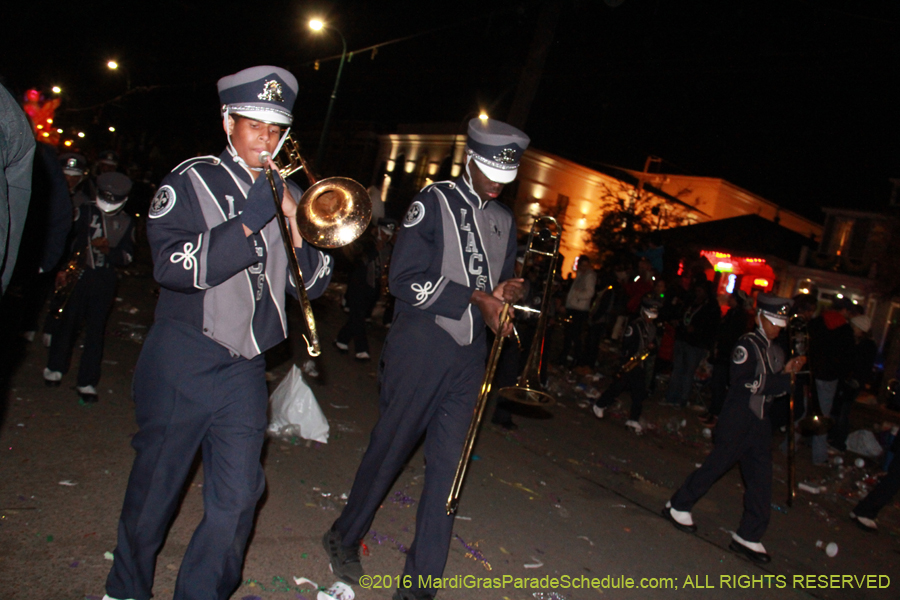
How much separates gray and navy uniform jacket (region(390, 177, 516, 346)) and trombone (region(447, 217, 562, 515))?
0.19 metres

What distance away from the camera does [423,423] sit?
3.25 meters

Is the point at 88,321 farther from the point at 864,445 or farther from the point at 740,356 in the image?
the point at 864,445

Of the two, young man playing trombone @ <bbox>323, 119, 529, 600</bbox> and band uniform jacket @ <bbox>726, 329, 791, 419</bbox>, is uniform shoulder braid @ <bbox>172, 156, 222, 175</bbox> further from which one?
band uniform jacket @ <bbox>726, 329, 791, 419</bbox>

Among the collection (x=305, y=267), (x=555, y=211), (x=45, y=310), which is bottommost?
(x=45, y=310)

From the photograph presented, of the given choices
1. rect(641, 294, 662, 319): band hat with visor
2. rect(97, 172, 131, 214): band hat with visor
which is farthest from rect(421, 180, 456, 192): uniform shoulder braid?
rect(641, 294, 662, 319): band hat with visor

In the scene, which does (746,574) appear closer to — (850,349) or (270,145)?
(270,145)

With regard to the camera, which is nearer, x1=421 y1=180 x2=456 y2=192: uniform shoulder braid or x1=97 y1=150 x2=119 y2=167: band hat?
x1=421 y1=180 x2=456 y2=192: uniform shoulder braid

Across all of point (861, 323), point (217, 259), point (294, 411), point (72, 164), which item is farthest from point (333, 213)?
point (861, 323)

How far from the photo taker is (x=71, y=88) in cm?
3909

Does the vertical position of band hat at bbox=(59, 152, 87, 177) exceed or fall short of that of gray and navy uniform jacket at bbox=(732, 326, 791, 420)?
it exceeds it

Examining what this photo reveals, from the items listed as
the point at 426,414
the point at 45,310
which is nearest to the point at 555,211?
the point at 45,310

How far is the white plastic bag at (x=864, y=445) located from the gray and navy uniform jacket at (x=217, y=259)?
991 cm

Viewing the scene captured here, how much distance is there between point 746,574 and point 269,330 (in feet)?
13.3

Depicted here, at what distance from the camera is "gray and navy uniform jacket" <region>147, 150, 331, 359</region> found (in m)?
2.32
